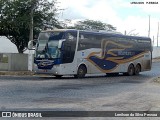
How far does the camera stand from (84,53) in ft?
90.6

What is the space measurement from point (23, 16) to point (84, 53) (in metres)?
9.31

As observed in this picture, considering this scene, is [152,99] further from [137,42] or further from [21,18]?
[21,18]

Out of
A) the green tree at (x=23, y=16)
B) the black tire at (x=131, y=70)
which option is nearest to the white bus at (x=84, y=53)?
the black tire at (x=131, y=70)

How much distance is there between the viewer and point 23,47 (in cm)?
3988

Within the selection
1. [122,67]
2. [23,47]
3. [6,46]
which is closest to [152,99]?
[122,67]

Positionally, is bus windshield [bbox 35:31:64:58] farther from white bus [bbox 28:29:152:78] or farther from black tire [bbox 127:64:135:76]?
Answer: black tire [bbox 127:64:135:76]

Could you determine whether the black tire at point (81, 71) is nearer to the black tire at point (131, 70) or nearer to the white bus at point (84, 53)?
the white bus at point (84, 53)

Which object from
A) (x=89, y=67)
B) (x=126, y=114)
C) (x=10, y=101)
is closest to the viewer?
(x=126, y=114)

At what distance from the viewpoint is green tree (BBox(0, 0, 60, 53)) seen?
114 feet

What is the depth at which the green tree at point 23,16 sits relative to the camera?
34844 millimetres

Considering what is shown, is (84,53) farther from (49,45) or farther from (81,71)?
(49,45)

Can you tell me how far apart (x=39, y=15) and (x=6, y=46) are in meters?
22.7

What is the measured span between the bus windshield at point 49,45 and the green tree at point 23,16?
775 cm

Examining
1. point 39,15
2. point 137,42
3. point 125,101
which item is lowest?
point 125,101
